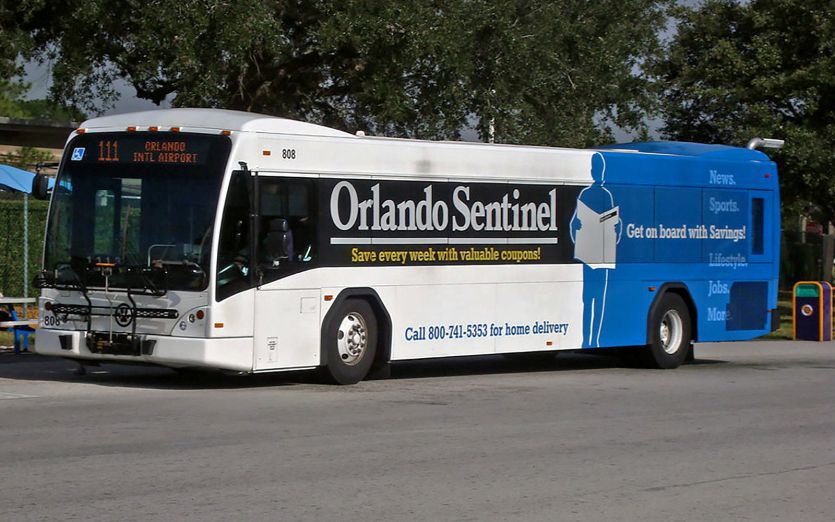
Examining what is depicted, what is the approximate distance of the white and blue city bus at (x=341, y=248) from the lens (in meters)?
14.2

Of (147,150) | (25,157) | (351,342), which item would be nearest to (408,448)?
(351,342)

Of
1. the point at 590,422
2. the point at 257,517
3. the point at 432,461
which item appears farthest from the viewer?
the point at 590,422

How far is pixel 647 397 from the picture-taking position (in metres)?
15.1

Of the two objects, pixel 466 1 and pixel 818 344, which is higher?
pixel 466 1

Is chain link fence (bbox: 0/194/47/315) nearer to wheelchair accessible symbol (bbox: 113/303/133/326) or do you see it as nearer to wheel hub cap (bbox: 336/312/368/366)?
wheelchair accessible symbol (bbox: 113/303/133/326)

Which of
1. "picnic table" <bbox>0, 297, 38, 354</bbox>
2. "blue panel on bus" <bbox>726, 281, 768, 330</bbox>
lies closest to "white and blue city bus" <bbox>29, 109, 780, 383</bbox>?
"blue panel on bus" <bbox>726, 281, 768, 330</bbox>

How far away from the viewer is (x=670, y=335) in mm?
19453

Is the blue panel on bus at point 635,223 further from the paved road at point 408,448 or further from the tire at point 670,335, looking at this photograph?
the paved road at point 408,448

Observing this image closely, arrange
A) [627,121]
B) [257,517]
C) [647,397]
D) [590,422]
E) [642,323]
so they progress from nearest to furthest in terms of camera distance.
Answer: [257,517], [590,422], [647,397], [642,323], [627,121]

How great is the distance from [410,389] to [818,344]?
1280cm

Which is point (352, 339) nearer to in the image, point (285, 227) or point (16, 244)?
point (285, 227)

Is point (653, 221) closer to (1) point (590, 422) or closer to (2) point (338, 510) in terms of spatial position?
(1) point (590, 422)

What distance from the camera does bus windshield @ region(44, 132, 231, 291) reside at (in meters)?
14.1

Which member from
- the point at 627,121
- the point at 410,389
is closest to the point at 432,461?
the point at 410,389
